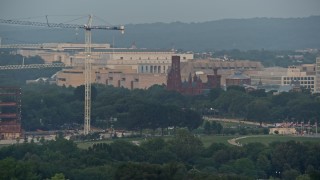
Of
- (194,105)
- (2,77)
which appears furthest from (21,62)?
(194,105)

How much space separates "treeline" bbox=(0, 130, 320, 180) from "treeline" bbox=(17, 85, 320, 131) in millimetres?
11035

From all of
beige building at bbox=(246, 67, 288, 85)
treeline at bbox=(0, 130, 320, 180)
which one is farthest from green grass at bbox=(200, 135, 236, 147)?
beige building at bbox=(246, 67, 288, 85)

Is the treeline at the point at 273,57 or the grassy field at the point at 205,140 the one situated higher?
the treeline at the point at 273,57

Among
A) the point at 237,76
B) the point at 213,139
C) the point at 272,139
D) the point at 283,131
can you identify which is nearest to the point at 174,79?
the point at 237,76

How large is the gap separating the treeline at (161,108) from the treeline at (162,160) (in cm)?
1104

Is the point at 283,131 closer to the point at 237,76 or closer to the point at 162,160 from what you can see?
the point at 162,160

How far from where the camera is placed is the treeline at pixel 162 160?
40250 millimetres

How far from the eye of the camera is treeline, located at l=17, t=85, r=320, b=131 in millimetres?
63406

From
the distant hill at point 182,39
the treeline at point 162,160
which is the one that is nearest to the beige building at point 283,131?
the treeline at point 162,160

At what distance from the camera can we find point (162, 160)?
4672 centimetres

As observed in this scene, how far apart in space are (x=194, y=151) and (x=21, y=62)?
56264 millimetres

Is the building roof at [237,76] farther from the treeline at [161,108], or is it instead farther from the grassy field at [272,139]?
the grassy field at [272,139]

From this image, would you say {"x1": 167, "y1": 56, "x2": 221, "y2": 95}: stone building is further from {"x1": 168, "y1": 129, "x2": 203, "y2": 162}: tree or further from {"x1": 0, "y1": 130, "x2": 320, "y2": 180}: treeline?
{"x1": 0, "y1": 130, "x2": 320, "y2": 180}: treeline

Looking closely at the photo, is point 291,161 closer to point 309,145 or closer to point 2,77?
point 309,145
